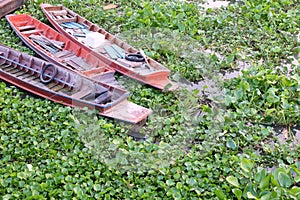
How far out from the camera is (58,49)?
429 centimetres

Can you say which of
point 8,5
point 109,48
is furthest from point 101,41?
point 8,5

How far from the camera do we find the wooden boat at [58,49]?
3.93 m

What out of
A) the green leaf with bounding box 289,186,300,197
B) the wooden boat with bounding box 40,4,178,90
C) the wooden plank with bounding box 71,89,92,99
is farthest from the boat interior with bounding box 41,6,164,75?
the green leaf with bounding box 289,186,300,197

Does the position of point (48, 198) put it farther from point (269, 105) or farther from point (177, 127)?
point (269, 105)

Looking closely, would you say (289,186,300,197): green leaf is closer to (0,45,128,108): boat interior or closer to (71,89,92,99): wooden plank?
(0,45,128,108): boat interior

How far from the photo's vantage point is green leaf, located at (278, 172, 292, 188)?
2.95 m

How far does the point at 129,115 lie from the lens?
A: 139 inches

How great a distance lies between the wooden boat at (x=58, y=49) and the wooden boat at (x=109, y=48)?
87 mm

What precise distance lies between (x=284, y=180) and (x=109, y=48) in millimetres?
2155

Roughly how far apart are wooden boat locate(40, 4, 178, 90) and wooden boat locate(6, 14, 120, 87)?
87 mm

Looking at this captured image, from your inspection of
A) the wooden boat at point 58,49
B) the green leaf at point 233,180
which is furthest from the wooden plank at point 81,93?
the green leaf at point 233,180

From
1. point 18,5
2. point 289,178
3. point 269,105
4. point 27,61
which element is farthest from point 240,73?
point 18,5

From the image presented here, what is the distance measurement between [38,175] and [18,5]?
8.95 ft

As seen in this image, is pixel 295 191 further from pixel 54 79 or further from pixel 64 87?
pixel 54 79
